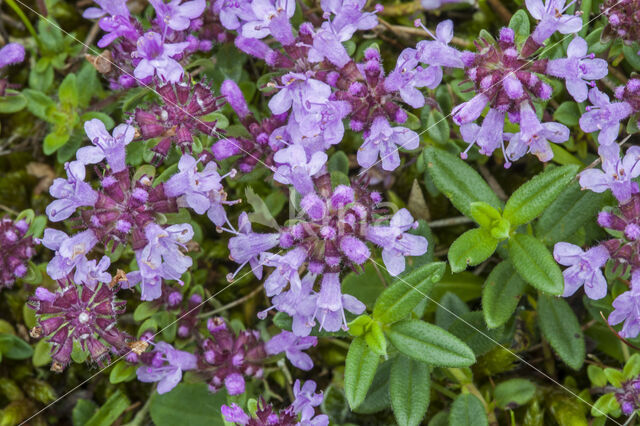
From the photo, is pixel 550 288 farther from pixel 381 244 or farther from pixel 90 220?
pixel 90 220

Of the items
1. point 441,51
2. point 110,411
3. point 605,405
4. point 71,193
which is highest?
point 441,51

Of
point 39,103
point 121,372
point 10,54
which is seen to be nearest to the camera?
point 121,372

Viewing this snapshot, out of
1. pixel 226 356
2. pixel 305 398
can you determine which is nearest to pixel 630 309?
pixel 305 398

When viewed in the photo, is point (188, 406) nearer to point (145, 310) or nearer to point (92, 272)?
point (145, 310)

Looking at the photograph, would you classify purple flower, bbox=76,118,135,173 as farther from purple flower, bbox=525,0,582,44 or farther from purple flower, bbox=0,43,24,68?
purple flower, bbox=525,0,582,44

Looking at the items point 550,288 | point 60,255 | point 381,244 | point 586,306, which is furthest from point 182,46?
point 586,306

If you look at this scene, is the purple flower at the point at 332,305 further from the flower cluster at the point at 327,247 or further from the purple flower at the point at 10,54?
the purple flower at the point at 10,54

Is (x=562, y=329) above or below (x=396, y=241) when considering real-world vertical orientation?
below
